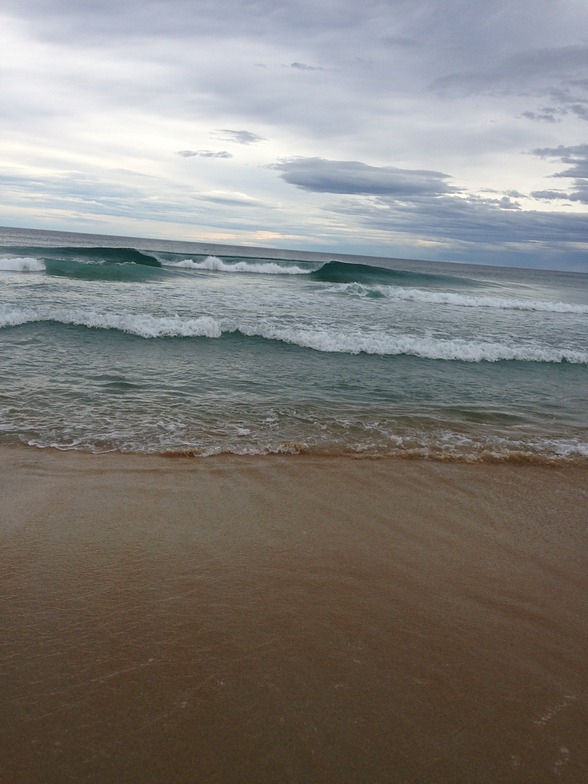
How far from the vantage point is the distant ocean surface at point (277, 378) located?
6.11m

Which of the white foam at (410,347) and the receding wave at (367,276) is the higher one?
the receding wave at (367,276)

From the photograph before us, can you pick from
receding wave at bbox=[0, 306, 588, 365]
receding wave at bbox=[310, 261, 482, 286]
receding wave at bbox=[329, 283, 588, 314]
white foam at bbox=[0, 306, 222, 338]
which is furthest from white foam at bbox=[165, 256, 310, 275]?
receding wave at bbox=[0, 306, 588, 365]

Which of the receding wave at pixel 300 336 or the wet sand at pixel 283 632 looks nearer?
the wet sand at pixel 283 632

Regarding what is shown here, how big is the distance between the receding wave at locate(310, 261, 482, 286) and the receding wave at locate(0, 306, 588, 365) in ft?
63.0

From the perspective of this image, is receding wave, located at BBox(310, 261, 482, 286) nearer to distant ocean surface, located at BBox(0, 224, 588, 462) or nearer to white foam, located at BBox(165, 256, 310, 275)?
white foam, located at BBox(165, 256, 310, 275)

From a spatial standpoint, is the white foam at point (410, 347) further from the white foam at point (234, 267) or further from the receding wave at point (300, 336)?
the white foam at point (234, 267)

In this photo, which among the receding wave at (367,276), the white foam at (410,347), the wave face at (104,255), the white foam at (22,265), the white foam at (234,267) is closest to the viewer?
the white foam at (410,347)

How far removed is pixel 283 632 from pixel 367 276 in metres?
33.5

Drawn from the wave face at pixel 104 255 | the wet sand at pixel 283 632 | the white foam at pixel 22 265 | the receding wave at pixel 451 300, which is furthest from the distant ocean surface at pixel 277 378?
the wave face at pixel 104 255

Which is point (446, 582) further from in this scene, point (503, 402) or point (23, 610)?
point (503, 402)

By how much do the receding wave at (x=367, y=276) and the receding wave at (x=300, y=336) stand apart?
19207 mm

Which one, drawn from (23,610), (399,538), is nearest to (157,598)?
(23,610)

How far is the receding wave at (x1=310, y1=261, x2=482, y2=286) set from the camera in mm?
32769

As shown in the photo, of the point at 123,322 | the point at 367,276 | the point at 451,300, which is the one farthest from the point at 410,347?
the point at 367,276
